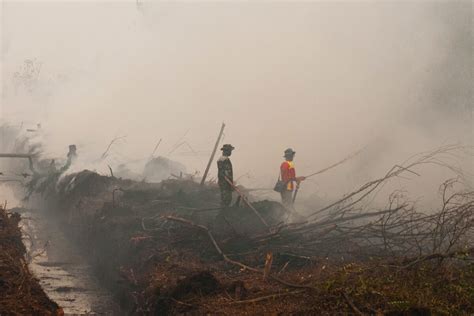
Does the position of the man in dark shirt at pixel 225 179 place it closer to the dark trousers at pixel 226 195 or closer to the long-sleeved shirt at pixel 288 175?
the dark trousers at pixel 226 195

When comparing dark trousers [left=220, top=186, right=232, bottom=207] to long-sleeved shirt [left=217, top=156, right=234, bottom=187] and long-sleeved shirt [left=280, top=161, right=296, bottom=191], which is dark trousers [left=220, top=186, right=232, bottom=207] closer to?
long-sleeved shirt [left=217, top=156, right=234, bottom=187]

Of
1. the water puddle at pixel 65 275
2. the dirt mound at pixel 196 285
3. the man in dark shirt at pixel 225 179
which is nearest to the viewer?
the dirt mound at pixel 196 285

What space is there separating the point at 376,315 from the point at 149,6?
27598mm

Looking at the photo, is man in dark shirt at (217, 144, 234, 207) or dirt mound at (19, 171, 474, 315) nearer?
dirt mound at (19, 171, 474, 315)

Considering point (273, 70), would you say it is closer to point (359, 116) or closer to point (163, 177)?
point (359, 116)

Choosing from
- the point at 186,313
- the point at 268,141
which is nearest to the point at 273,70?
the point at 268,141

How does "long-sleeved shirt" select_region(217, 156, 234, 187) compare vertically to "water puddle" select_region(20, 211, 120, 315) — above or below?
above

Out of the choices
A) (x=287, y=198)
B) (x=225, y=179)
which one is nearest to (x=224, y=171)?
(x=225, y=179)

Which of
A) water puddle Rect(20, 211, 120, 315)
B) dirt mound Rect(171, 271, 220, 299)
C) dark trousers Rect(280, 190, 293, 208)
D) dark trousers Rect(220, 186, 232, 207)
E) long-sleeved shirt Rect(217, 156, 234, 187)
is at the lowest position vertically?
water puddle Rect(20, 211, 120, 315)

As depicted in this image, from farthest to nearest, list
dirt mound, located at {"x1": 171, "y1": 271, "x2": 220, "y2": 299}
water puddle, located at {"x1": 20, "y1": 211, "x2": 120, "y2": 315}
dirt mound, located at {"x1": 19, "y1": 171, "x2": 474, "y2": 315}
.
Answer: water puddle, located at {"x1": 20, "y1": 211, "x2": 120, "y2": 315}
dirt mound, located at {"x1": 171, "y1": 271, "x2": 220, "y2": 299}
dirt mound, located at {"x1": 19, "y1": 171, "x2": 474, "y2": 315}

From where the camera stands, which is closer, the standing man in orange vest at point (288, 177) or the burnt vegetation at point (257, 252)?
the burnt vegetation at point (257, 252)

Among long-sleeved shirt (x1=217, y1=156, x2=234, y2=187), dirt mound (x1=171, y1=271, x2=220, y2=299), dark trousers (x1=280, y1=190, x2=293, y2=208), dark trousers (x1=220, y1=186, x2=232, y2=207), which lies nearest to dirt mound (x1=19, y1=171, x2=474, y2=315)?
dirt mound (x1=171, y1=271, x2=220, y2=299)

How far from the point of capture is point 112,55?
1209 inches

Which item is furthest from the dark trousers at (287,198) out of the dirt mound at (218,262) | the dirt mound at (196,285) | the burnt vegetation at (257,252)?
the dirt mound at (196,285)
